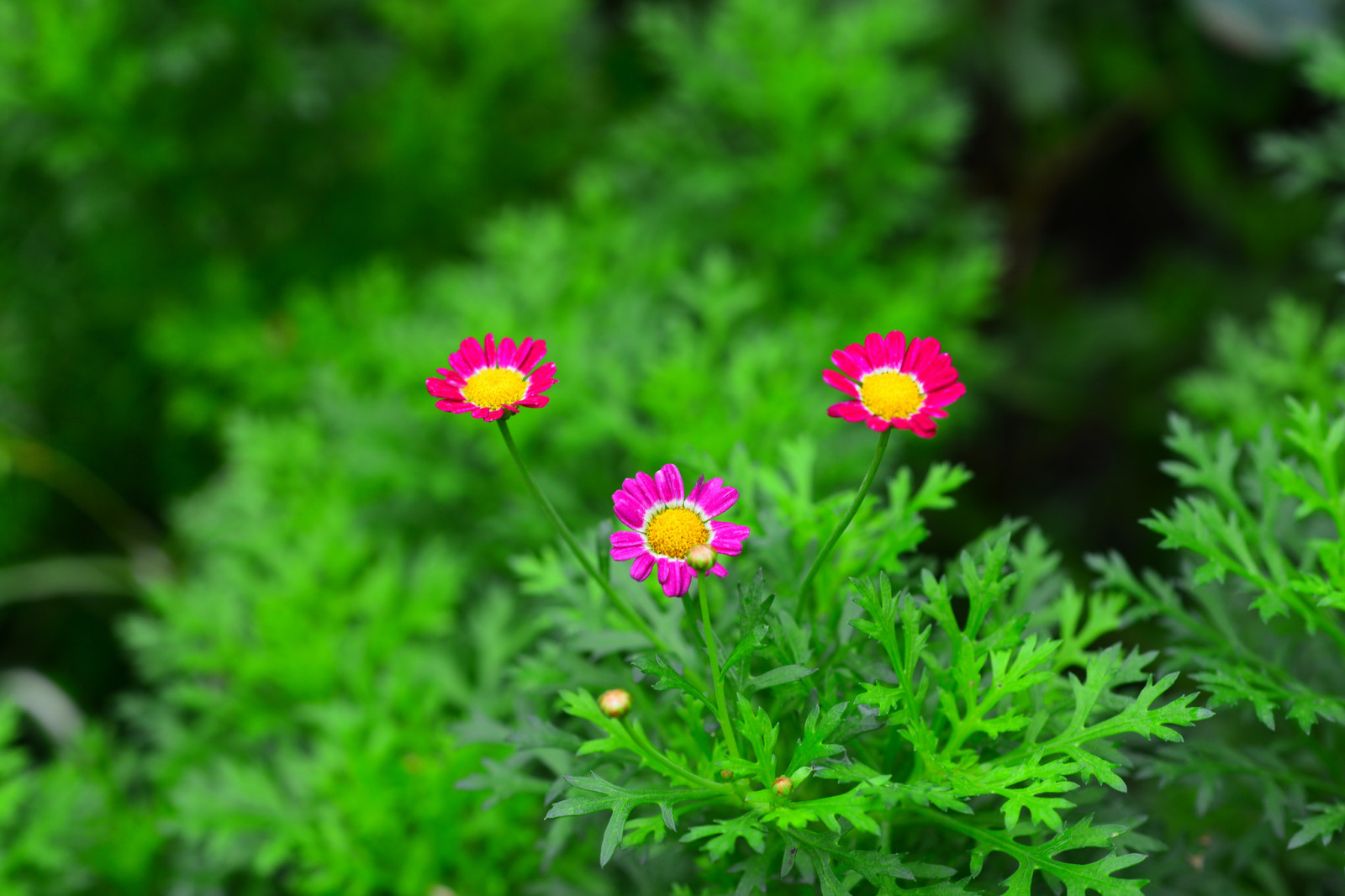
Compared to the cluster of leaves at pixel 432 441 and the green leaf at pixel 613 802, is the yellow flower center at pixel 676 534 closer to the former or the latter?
the green leaf at pixel 613 802

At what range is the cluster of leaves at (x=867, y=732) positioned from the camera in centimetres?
51

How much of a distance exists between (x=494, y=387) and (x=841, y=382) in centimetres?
19

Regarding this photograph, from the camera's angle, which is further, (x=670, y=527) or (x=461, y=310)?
(x=461, y=310)

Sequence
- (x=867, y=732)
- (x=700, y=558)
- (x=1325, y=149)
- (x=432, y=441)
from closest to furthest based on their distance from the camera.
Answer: (x=700, y=558) → (x=867, y=732) → (x=1325, y=149) → (x=432, y=441)

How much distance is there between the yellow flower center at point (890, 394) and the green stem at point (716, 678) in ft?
0.39

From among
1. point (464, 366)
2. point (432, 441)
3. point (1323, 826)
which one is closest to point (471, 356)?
point (464, 366)

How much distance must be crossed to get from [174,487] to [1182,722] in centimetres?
182

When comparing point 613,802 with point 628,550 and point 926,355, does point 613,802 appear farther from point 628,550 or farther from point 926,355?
point 926,355

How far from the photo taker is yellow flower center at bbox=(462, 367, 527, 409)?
51 cm

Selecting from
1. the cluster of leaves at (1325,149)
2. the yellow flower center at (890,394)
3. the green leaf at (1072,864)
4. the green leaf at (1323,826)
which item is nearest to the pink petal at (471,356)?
the yellow flower center at (890,394)

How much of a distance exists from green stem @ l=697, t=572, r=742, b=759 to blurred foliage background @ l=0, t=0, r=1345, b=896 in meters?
0.29

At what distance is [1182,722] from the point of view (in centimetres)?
51

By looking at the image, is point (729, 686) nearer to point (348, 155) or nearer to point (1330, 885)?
point (1330, 885)

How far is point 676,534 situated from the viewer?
49cm
